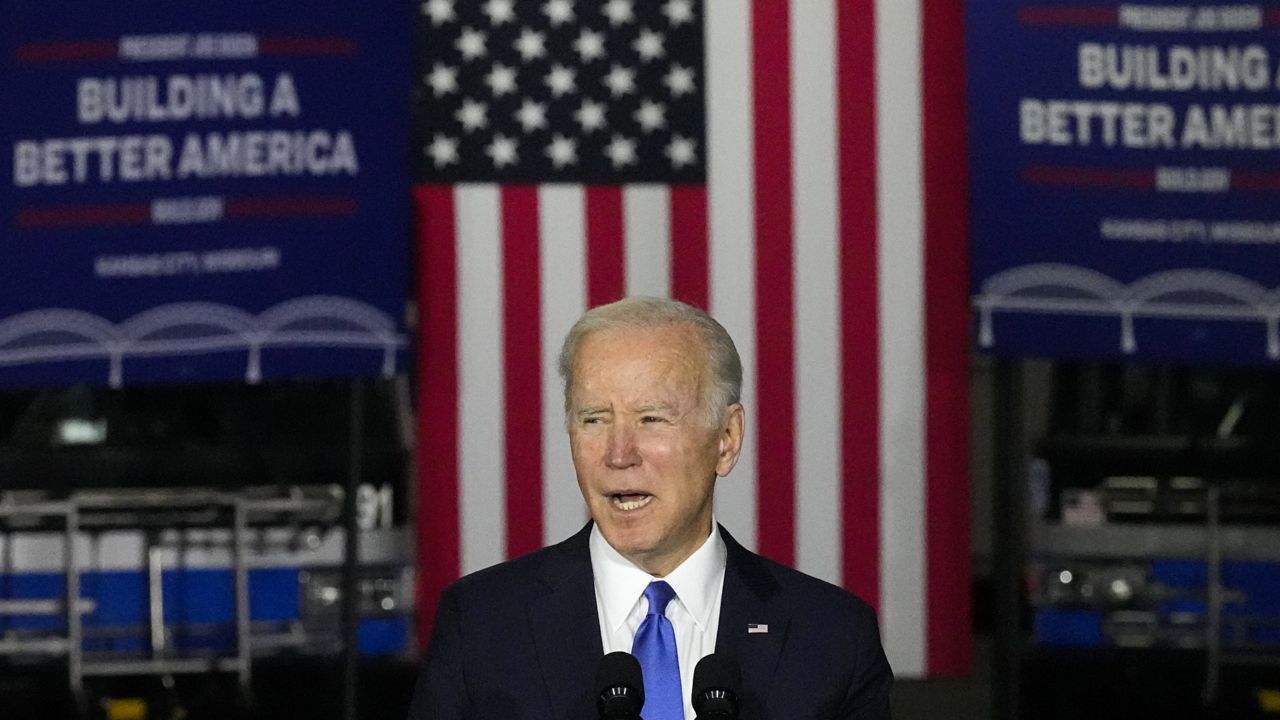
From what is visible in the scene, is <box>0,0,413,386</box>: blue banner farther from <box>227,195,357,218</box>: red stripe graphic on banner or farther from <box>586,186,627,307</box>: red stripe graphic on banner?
<box>586,186,627,307</box>: red stripe graphic on banner

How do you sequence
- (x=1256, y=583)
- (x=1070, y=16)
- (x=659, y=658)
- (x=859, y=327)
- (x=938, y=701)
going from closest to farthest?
(x=659, y=658) → (x=1070, y=16) → (x=859, y=327) → (x=1256, y=583) → (x=938, y=701)

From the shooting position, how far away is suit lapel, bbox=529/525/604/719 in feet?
9.30

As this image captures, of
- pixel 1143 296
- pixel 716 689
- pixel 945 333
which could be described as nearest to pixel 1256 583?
pixel 1143 296

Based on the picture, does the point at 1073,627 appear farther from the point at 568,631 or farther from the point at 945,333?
the point at 568,631

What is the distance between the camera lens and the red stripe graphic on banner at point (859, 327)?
6512 millimetres

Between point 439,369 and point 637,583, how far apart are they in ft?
12.1

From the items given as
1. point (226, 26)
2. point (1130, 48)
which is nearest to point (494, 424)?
point (226, 26)

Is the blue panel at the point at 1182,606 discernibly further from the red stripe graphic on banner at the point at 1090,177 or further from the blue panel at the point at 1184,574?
the red stripe graphic on banner at the point at 1090,177

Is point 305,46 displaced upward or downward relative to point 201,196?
upward

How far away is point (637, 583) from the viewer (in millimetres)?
2943

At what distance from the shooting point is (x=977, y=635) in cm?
1062

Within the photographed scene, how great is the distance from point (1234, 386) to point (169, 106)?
3683 millimetres

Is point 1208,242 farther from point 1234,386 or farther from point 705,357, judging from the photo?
point 705,357

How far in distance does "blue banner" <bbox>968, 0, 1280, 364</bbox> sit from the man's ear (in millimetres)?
3240
